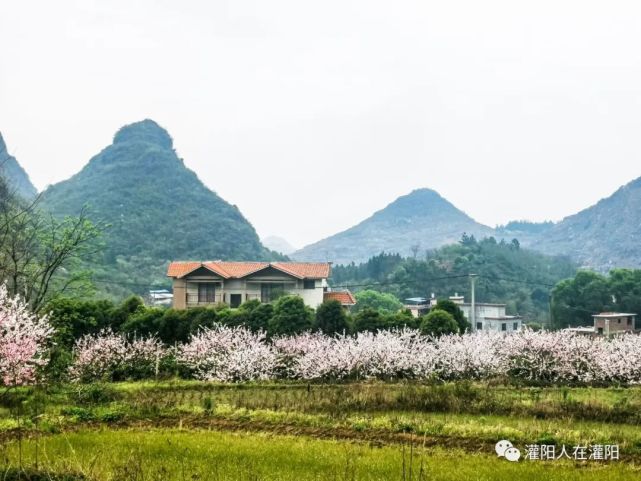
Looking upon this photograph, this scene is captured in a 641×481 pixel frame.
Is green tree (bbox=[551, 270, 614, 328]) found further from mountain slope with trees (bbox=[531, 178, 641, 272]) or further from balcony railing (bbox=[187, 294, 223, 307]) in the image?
mountain slope with trees (bbox=[531, 178, 641, 272])

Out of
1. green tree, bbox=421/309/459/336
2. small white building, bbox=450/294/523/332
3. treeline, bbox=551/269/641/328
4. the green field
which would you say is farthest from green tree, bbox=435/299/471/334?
small white building, bbox=450/294/523/332

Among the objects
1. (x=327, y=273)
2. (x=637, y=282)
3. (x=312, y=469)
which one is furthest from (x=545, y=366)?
(x=637, y=282)

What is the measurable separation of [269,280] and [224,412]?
30330mm

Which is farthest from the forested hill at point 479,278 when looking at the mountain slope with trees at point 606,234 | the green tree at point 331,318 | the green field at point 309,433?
the green field at point 309,433

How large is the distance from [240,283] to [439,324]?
20825 mm

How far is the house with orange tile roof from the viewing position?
44.6 meters

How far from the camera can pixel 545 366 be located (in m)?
23.4

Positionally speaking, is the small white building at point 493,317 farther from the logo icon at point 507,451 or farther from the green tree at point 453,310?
the logo icon at point 507,451

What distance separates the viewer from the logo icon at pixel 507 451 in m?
10.5

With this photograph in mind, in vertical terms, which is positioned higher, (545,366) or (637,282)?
(637,282)

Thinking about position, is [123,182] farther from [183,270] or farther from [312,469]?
[312,469]

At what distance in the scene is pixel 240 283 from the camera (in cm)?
4553

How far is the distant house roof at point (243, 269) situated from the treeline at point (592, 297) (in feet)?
75.6

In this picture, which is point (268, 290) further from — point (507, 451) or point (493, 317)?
point (507, 451)
